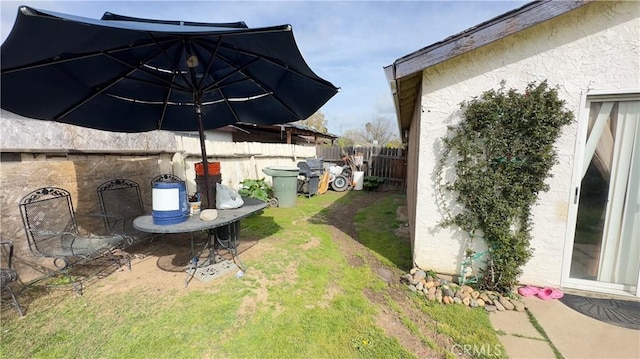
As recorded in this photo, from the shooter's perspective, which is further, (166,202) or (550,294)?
(550,294)

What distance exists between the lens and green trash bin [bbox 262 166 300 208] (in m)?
7.35

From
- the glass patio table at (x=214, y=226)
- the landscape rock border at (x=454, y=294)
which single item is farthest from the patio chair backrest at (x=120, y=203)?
the landscape rock border at (x=454, y=294)

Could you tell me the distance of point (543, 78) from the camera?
2.79 m

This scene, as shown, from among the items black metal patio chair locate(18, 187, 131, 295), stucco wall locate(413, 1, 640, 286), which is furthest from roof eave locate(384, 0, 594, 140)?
black metal patio chair locate(18, 187, 131, 295)

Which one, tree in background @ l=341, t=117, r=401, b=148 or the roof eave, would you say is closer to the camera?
the roof eave

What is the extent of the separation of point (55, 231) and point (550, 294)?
606cm

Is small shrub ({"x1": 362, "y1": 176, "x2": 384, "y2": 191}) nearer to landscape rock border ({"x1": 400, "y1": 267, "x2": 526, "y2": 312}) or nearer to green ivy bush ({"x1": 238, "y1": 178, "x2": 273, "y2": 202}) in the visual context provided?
green ivy bush ({"x1": 238, "y1": 178, "x2": 273, "y2": 202})

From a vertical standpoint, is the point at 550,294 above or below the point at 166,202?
below

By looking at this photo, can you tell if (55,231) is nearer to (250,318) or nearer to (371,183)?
(250,318)

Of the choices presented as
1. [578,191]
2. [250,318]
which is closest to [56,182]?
[250,318]

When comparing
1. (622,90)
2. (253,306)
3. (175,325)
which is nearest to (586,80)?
(622,90)

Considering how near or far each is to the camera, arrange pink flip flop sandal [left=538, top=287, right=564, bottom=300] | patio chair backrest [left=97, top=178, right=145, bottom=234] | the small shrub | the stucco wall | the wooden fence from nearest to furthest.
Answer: the stucco wall < pink flip flop sandal [left=538, top=287, right=564, bottom=300] < patio chair backrest [left=97, top=178, right=145, bottom=234] < the small shrub < the wooden fence

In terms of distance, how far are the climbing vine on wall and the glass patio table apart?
8.71 feet

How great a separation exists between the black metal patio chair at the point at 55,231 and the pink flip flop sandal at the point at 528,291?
503 cm
